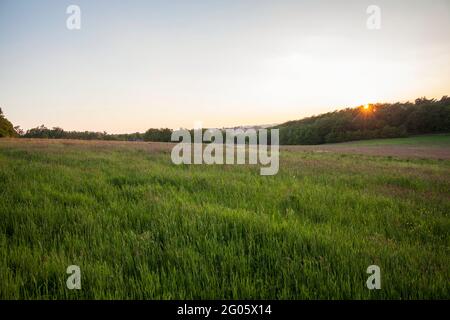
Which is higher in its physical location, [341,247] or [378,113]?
[378,113]

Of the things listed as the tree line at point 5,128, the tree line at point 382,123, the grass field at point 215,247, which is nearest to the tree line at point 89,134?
the tree line at point 5,128

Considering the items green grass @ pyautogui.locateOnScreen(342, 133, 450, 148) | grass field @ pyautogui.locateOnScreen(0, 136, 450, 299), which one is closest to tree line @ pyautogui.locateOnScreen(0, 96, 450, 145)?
green grass @ pyautogui.locateOnScreen(342, 133, 450, 148)

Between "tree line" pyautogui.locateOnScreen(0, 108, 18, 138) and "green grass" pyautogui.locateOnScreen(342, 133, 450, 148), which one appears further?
"tree line" pyautogui.locateOnScreen(0, 108, 18, 138)

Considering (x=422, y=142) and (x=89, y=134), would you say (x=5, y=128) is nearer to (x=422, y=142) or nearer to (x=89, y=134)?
(x=89, y=134)

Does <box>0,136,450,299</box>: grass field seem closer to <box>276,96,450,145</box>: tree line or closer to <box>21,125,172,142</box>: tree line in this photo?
<box>276,96,450,145</box>: tree line

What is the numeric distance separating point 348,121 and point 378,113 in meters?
9.46

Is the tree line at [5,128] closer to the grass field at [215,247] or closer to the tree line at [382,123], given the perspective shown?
the grass field at [215,247]

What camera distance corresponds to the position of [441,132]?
236 feet

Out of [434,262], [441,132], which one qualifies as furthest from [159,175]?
[441,132]

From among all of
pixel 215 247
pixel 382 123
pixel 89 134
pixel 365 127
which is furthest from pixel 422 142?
Result: pixel 89 134

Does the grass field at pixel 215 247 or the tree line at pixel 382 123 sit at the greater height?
the tree line at pixel 382 123

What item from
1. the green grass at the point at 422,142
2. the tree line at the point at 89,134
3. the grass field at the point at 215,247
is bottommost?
the grass field at the point at 215,247
